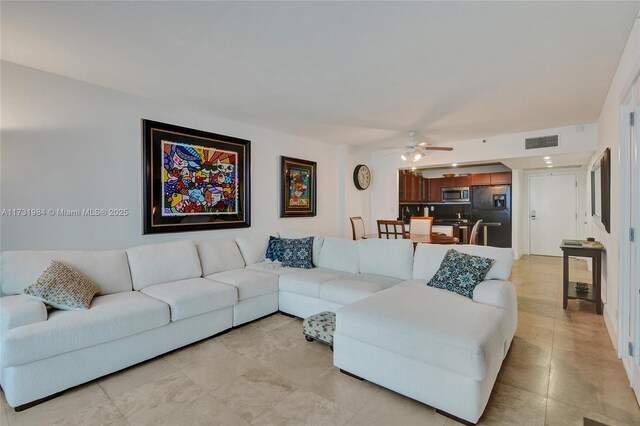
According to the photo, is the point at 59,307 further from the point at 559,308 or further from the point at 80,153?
the point at 559,308

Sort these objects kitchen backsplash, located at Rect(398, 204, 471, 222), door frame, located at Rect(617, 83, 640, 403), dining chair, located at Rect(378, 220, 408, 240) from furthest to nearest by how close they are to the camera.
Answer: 1. kitchen backsplash, located at Rect(398, 204, 471, 222)
2. dining chair, located at Rect(378, 220, 408, 240)
3. door frame, located at Rect(617, 83, 640, 403)

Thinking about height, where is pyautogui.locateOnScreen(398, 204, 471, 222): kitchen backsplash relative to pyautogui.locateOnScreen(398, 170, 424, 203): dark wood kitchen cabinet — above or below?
below

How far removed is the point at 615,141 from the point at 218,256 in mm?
4132

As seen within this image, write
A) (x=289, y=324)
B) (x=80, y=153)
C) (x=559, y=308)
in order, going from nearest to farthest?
(x=80, y=153)
(x=289, y=324)
(x=559, y=308)

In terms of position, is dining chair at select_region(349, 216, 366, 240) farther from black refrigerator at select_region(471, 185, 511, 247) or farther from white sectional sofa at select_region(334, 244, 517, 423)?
white sectional sofa at select_region(334, 244, 517, 423)

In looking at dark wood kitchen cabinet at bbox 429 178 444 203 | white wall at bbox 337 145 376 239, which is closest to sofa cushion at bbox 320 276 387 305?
white wall at bbox 337 145 376 239

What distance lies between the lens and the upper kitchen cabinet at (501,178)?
271 inches

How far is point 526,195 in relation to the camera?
24.3 ft

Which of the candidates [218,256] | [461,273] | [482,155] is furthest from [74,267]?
[482,155]

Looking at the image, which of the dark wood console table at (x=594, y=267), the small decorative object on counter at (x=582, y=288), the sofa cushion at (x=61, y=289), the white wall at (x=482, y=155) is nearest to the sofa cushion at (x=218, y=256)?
the sofa cushion at (x=61, y=289)

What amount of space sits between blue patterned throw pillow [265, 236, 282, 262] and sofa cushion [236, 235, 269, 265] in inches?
3.4

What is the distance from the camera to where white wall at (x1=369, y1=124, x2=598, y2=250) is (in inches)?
172

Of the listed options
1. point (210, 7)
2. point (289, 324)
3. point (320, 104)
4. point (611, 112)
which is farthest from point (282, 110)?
point (611, 112)

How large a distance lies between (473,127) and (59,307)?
16.8 feet
